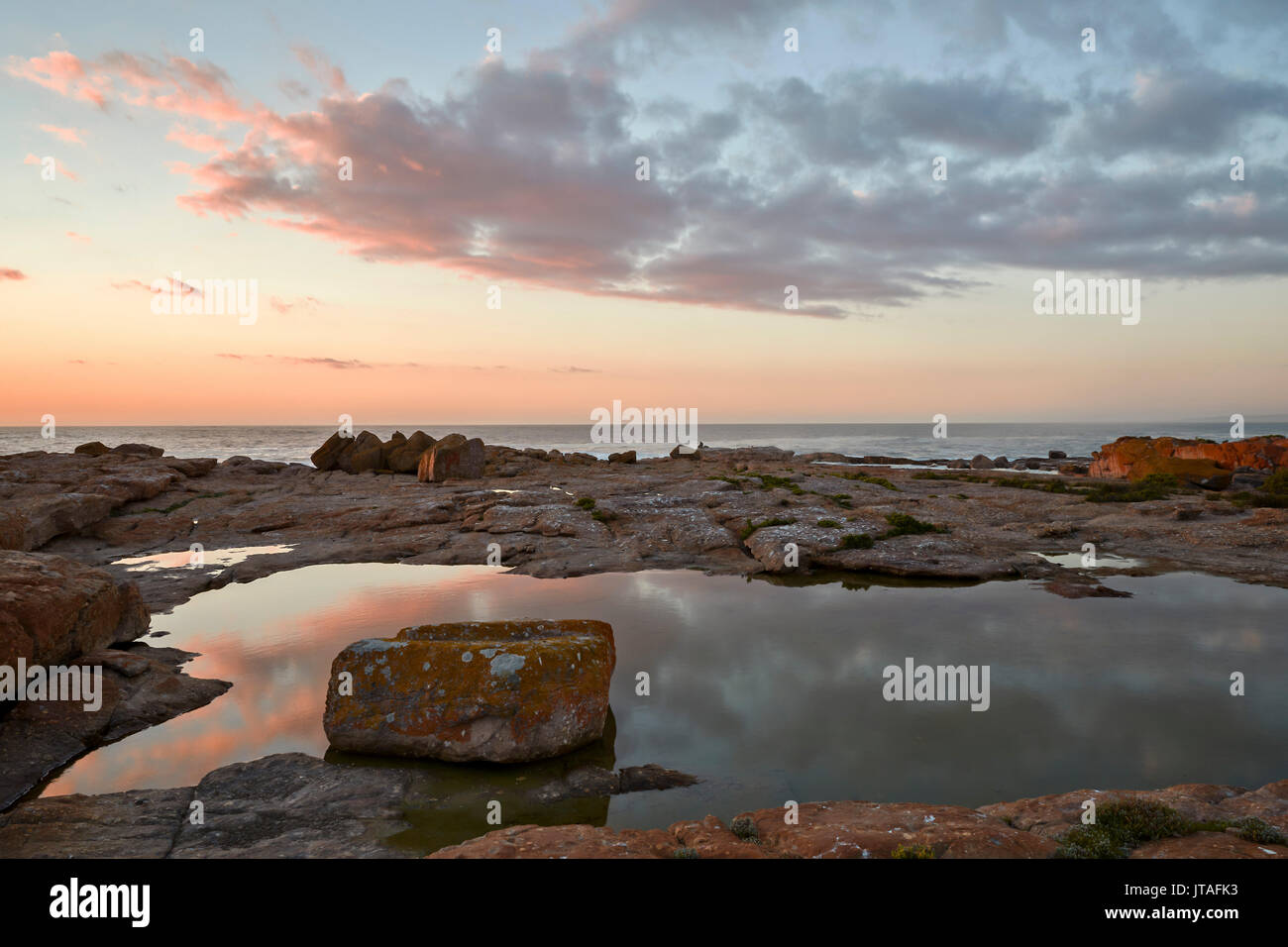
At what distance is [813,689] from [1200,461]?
43882mm

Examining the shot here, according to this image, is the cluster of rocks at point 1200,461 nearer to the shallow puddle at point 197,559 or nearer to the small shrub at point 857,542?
the small shrub at point 857,542

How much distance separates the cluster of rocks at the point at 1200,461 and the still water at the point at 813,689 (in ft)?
94.2

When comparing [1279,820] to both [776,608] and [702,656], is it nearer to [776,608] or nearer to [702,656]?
[702,656]

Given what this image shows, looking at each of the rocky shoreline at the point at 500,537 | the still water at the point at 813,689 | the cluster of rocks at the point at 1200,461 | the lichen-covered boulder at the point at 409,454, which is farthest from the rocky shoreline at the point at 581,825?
the cluster of rocks at the point at 1200,461

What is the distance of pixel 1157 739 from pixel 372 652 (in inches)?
417

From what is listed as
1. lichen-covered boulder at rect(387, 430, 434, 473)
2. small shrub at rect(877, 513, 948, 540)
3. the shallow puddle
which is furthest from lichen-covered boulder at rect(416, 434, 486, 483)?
small shrub at rect(877, 513, 948, 540)

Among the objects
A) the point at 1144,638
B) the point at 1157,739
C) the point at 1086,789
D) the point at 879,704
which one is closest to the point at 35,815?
the point at 879,704

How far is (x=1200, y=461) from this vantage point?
39.7 m

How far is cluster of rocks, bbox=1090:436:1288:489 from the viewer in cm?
3806

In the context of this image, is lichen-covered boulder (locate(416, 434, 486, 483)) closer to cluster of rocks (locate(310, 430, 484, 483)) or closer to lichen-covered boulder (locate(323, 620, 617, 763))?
cluster of rocks (locate(310, 430, 484, 483))

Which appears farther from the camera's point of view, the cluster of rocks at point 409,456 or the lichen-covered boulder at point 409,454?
the lichen-covered boulder at point 409,454

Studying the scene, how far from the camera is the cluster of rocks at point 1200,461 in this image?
3806 cm

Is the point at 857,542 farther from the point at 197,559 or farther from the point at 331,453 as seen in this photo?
the point at 331,453

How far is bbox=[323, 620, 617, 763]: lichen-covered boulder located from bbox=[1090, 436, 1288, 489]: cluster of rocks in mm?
43930
